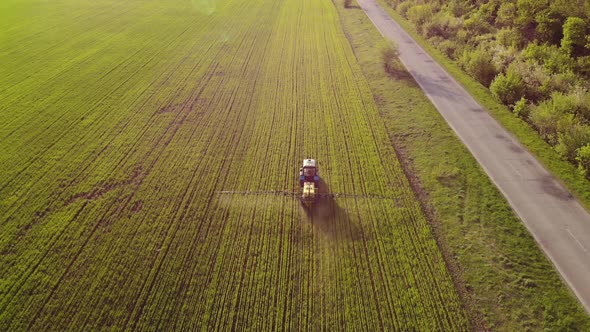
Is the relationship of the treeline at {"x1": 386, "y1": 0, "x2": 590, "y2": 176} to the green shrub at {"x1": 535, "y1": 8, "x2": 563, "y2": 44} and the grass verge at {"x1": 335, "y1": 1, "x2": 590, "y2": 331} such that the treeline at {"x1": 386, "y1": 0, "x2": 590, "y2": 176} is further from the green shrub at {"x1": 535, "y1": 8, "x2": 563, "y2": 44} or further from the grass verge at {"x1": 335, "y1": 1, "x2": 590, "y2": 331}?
the grass verge at {"x1": 335, "y1": 1, "x2": 590, "y2": 331}

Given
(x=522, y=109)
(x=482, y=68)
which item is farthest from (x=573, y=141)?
(x=482, y=68)

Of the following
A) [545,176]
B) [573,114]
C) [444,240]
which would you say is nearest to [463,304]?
[444,240]

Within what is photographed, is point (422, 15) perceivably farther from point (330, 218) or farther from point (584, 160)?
point (330, 218)

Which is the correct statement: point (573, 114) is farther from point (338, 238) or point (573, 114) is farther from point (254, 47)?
point (254, 47)

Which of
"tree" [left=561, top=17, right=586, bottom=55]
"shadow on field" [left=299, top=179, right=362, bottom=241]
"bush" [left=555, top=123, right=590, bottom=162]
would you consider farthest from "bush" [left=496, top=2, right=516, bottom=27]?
"shadow on field" [left=299, top=179, right=362, bottom=241]

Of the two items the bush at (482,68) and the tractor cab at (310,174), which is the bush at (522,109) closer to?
the bush at (482,68)
